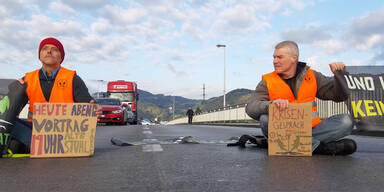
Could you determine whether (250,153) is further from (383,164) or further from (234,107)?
(234,107)

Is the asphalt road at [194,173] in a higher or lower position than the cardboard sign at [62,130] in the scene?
lower

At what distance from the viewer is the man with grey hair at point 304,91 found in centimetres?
512

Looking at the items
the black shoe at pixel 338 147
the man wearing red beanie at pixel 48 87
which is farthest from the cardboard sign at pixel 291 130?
the man wearing red beanie at pixel 48 87

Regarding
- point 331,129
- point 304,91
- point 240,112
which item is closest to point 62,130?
point 304,91

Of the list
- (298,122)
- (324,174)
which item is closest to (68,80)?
(298,122)

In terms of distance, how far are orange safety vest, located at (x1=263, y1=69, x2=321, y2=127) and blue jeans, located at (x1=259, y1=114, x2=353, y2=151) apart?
11.7 inches

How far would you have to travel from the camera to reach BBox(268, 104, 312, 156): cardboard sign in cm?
507

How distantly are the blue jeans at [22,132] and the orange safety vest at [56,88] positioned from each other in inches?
8.0

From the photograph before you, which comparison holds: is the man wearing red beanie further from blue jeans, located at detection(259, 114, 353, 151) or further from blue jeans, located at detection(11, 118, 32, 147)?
blue jeans, located at detection(259, 114, 353, 151)

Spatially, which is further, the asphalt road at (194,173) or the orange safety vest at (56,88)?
the orange safety vest at (56,88)

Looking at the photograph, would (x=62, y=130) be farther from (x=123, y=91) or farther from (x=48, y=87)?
(x=123, y=91)

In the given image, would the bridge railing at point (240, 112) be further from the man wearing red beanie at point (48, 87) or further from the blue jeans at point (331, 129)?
the man wearing red beanie at point (48, 87)

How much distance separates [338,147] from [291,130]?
24.8 inches

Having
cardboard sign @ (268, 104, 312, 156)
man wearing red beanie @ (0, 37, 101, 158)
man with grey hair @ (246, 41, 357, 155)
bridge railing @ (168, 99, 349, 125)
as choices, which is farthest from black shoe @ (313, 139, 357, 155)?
bridge railing @ (168, 99, 349, 125)
